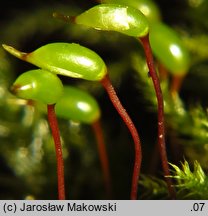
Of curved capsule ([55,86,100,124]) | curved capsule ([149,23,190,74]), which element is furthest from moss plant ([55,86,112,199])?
curved capsule ([149,23,190,74])

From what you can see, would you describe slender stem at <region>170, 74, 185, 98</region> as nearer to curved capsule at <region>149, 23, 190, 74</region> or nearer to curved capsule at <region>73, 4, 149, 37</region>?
curved capsule at <region>149, 23, 190, 74</region>

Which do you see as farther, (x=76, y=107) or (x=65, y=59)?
(x=76, y=107)

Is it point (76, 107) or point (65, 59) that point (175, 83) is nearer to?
point (76, 107)

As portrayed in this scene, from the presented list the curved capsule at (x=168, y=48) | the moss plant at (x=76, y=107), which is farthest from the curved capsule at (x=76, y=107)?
the curved capsule at (x=168, y=48)

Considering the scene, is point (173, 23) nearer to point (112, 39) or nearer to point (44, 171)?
point (112, 39)

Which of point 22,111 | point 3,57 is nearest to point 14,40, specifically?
point 3,57

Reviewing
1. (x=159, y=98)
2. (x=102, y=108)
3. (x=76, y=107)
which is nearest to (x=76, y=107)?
(x=76, y=107)
